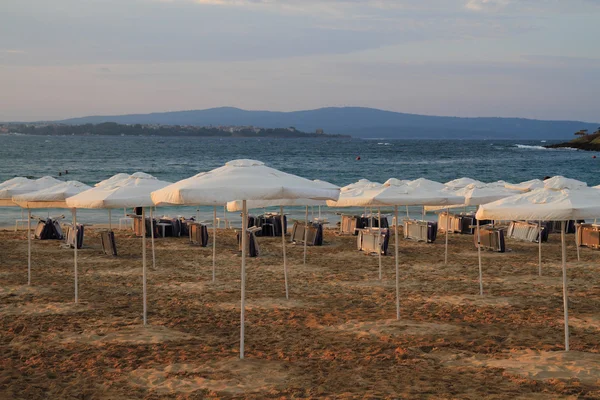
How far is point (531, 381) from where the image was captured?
7781 mm

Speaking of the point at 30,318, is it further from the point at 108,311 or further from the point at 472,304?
the point at 472,304

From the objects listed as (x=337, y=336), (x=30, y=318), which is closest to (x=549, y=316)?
(x=337, y=336)

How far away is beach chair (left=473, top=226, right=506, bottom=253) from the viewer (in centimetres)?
1922

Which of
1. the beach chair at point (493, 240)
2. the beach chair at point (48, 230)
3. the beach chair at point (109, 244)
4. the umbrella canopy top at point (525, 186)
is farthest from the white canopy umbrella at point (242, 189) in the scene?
the beach chair at point (48, 230)

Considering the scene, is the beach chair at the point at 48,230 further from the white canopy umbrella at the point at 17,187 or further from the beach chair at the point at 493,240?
the beach chair at the point at 493,240

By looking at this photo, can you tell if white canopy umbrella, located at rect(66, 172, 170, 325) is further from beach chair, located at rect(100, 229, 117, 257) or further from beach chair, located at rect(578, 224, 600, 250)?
beach chair, located at rect(578, 224, 600, 250)

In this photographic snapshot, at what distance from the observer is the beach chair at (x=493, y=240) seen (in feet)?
63.1

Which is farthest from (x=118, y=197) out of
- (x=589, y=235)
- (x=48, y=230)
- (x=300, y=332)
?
(x=589, y=235)

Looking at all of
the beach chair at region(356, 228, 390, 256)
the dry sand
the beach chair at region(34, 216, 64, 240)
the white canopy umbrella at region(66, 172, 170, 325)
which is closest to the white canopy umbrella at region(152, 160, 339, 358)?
the dry sand

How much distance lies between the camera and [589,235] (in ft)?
65.6

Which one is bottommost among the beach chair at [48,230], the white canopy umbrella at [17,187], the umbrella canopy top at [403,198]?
the beach chair at [48,230]

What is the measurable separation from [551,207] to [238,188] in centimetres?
356

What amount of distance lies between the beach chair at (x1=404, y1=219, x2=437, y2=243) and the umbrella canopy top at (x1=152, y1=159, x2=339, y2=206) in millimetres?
12174

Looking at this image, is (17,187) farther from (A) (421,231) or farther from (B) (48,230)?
(A) (421,231)
